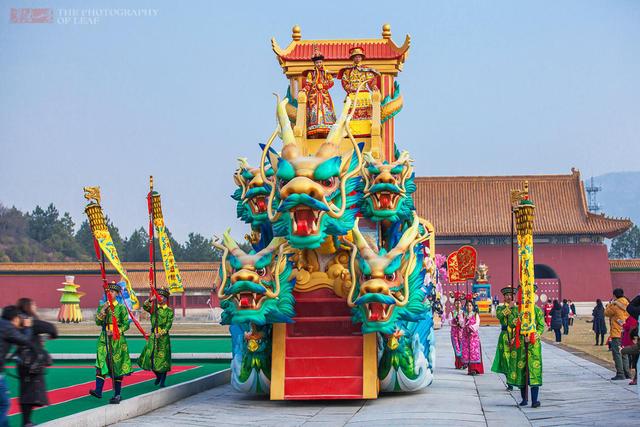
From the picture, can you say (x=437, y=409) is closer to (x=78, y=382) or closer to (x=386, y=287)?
(x=386, y=287)

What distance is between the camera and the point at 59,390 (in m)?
13.9

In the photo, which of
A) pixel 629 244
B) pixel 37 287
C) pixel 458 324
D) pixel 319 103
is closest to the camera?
pixel 319 103

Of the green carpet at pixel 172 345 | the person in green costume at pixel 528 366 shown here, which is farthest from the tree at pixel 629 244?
the person in green costume at pixel 528 366

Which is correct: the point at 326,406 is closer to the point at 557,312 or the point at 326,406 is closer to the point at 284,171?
the point at 284,171

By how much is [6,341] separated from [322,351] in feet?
17.1

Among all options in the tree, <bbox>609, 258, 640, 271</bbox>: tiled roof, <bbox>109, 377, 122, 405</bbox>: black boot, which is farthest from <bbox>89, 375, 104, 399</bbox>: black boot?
the tree

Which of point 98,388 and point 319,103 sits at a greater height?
point 319,103

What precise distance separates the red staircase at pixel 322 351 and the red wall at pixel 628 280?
148 feet

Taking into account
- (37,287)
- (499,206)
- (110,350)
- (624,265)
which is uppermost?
(499,206)

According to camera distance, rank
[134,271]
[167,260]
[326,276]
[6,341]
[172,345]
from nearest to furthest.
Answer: [6,341]
[326,276]
[167,260]
[172,345]
[134,271]

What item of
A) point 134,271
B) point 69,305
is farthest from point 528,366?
point 134,271

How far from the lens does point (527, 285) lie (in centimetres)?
1219

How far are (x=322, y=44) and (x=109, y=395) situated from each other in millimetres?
7336

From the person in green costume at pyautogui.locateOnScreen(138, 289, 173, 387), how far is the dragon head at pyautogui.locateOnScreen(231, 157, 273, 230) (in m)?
1.78
